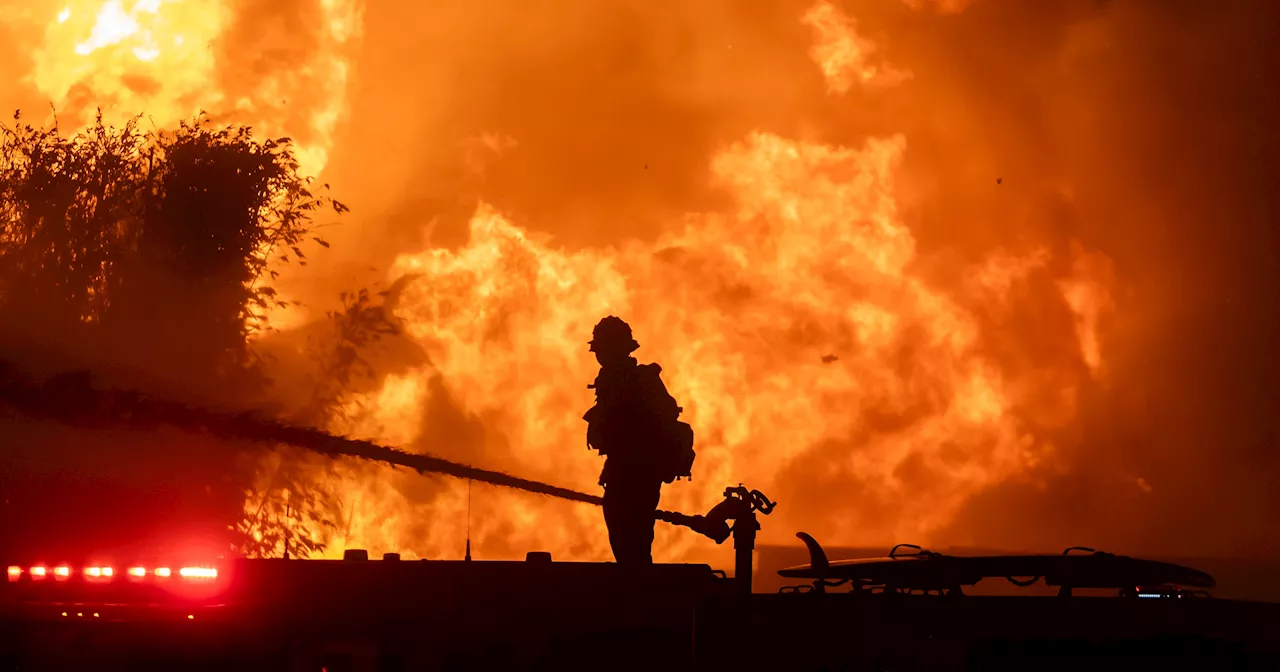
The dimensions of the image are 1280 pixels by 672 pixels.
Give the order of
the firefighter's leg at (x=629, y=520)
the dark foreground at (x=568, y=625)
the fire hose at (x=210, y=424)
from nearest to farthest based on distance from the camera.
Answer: the dark foreground at (x=568, y=625)
the fire hose at (x=210, y=424)
the firefighter's leg at (x=629, y=520)

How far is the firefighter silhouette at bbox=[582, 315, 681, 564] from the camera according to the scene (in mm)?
21422

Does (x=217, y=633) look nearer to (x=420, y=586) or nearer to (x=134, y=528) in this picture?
(x=420, y=586)

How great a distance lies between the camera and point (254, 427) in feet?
63.9

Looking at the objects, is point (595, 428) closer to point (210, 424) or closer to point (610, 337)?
point (610, 337)

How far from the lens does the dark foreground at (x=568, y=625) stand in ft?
42.0

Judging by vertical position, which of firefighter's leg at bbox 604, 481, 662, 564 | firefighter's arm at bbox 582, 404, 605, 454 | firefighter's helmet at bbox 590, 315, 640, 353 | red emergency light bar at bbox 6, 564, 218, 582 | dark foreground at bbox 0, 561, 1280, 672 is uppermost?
firefighter's helmet at bbox 590, 315, 640, 353

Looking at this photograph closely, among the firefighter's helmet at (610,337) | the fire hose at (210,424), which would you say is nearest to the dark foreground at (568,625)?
the fire hose at (210,424)

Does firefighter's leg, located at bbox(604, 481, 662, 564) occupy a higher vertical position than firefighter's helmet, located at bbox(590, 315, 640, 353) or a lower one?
lower

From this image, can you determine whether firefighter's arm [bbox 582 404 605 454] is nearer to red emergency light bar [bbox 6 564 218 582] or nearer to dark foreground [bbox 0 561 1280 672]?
dark foreground [bbox 0 561 1280 672]

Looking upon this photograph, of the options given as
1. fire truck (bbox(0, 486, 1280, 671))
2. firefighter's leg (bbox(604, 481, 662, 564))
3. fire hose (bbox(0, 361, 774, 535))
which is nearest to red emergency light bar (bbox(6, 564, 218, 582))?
fire truck (bbox(0, 486, 1280, 671))

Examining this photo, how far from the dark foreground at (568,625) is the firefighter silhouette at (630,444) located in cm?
418

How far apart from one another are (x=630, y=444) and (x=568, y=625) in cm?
645

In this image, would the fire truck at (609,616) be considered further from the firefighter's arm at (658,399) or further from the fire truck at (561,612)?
the firefighter's arm at (658,399)

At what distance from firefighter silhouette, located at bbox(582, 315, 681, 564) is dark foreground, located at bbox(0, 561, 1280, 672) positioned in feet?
13.7
